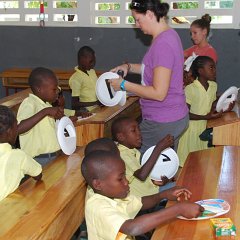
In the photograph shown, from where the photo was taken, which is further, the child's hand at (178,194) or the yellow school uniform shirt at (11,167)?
the yellow school uniform shirt at (11,167)

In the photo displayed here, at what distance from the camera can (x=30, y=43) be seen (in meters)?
6.45

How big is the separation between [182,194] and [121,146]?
0.66m

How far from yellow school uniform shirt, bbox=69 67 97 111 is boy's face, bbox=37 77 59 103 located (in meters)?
1.57

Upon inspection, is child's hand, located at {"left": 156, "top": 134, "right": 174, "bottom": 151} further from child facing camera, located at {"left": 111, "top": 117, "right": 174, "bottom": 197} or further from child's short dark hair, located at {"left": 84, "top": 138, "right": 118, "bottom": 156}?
child's short dark hair, located at {"left": 84, "top": 138, "right": 118, "bottom": 156}

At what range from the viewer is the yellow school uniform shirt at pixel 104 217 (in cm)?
180

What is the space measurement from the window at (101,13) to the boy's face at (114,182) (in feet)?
13.8

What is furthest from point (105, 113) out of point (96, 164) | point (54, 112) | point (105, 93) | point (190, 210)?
point (190, 210)

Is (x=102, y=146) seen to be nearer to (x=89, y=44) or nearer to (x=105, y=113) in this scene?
(x=105, y=113)

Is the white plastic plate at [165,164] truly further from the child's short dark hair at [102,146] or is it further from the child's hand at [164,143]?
the child's short dark hair at [102,146]

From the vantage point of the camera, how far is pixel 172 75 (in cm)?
278

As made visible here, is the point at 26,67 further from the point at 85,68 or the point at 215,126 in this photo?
the point at 215,126

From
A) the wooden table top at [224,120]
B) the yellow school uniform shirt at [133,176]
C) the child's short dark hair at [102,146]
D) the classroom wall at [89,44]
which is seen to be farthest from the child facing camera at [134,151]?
the classroom wall at [89,44]

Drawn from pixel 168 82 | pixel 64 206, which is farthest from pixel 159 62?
pixel 64 206

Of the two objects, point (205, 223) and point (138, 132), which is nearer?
point (205, 223)
